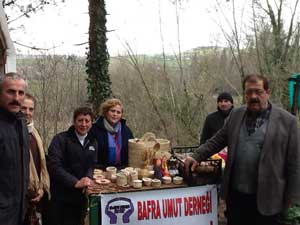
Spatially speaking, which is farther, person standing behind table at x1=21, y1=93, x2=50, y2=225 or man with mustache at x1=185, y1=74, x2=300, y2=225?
person standing behind table at x1=21, y1=93, x2=50, y2=225

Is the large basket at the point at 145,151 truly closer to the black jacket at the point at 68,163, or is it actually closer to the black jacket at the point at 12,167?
the black jacket at the point at 68,163

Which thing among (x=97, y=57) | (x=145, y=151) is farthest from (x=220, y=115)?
(x=97, y=57)

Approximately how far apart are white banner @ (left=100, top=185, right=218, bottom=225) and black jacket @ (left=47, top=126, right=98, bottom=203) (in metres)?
0.33

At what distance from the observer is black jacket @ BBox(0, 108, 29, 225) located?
86.3 inches

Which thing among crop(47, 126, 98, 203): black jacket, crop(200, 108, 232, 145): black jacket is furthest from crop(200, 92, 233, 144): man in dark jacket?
crop(47, 126, 98, 203): black jacket

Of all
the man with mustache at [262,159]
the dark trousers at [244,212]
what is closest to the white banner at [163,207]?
the dark trousers at [244,212]

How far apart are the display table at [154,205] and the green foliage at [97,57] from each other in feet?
11.1

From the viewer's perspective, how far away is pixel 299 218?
3.30m

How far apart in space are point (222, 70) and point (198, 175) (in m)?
6.50

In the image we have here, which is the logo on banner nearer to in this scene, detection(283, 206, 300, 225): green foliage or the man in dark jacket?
detection(283, 206, 300, 225): green foliage

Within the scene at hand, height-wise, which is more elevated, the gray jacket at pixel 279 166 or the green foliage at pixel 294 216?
the gray jacket at pixel 279 166

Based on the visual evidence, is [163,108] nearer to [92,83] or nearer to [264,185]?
[92,83]

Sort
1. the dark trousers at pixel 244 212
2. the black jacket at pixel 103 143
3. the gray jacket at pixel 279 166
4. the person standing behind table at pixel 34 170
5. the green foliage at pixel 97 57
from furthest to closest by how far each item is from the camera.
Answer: the green foliage at pixel 97 57, the black jacket at pixel 103 143, the person standing behind table at pixel 34 170, the dark trousers at pixel 244 212, the gray jacket at pixel 279 166

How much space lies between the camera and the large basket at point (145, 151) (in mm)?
3232
